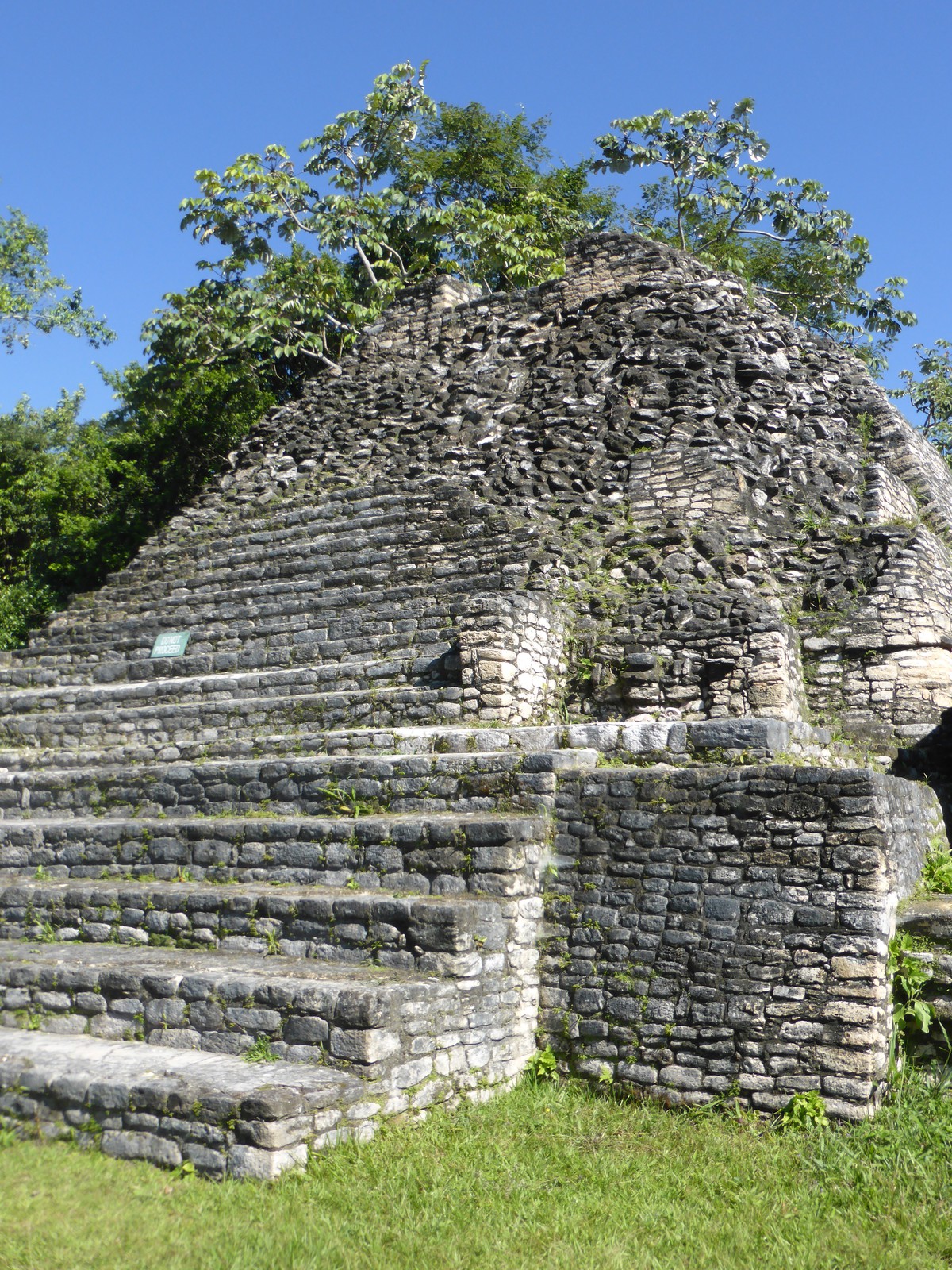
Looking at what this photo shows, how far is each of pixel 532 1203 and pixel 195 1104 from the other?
58.3 inches

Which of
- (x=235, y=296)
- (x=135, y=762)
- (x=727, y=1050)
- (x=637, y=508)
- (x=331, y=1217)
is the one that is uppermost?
(x=235, y=296)

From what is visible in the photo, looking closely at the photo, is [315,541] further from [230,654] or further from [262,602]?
[230,654]

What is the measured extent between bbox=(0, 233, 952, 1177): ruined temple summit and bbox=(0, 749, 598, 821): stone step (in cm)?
3

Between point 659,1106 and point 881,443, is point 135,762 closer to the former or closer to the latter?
point 659,1106

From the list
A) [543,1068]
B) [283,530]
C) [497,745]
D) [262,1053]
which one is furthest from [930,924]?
[283,530]

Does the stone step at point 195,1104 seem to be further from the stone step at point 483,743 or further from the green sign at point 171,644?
the green sign at point 171,644

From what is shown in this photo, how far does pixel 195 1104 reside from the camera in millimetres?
4641

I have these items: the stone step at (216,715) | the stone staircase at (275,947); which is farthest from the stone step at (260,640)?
the stone staircase at (275,947)

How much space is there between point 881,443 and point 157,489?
10.9m

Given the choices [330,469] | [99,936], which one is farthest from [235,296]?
[99,936]

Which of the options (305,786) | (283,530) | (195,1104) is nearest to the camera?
(195,1104)

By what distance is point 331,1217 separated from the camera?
4.18 meters

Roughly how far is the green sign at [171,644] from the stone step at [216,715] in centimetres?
56

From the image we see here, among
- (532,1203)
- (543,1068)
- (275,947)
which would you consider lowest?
(532,1203)
